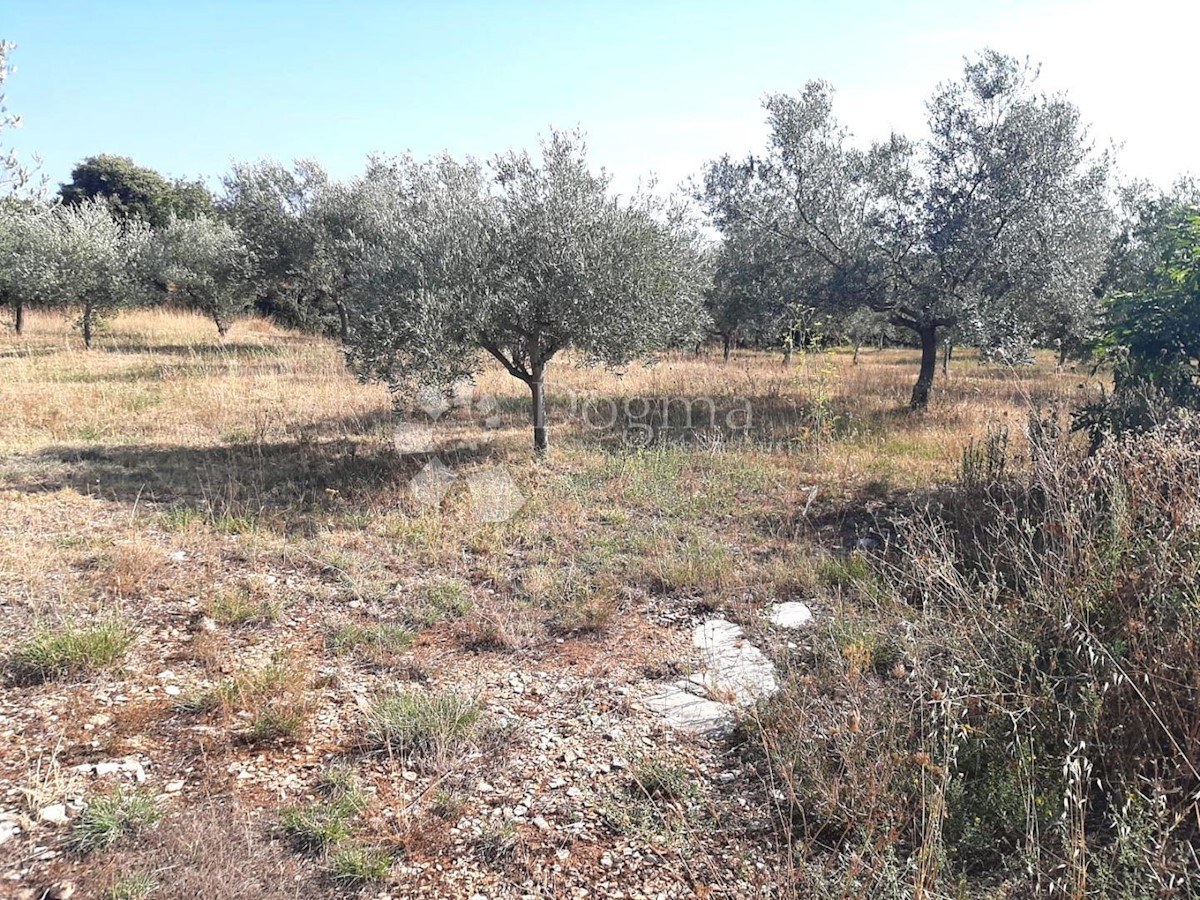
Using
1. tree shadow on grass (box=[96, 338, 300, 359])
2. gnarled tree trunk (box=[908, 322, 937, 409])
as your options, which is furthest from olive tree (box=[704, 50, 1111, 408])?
tree shadow on grass (box=[96, 338, 300, 359])

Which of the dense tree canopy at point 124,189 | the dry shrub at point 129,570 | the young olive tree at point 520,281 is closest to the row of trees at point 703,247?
the young olive tree at point 520,281

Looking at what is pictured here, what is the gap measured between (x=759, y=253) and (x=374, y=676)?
11497 mm

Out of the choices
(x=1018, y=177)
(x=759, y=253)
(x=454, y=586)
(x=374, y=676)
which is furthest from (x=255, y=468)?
(x=1018, y=177)

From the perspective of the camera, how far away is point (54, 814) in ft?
8.79

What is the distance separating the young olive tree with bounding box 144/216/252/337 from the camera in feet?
66.8

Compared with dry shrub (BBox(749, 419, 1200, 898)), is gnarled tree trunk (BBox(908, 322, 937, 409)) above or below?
above

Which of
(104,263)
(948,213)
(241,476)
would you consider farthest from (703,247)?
(104,263)

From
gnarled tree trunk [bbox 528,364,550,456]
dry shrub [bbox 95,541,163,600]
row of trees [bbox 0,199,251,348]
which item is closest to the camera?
dry shrub [bbox 95,541,163,600]

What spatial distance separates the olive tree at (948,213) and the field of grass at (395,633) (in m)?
2.36

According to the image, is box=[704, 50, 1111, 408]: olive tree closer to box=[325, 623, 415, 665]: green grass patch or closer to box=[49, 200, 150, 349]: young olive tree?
box=[325, 623, 415, 665]: green grass patch

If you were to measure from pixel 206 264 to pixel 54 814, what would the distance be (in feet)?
75.1

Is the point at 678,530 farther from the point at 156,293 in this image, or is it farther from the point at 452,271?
the point at 156,293

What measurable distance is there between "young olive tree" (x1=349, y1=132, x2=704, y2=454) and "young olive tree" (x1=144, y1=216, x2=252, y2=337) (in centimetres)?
1449

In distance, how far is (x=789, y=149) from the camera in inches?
483
